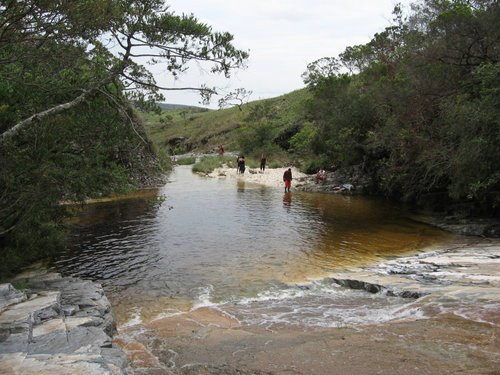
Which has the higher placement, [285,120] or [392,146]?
[285,120]

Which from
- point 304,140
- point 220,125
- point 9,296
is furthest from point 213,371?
point 220,125

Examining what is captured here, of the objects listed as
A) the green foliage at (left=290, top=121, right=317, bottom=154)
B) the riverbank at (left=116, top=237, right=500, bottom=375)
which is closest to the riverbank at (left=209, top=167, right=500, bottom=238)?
the green foliage at (left=290, top=121, right=317, bottom=154)

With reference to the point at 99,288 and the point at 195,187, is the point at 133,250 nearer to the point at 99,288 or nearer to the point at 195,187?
the point at 99,288

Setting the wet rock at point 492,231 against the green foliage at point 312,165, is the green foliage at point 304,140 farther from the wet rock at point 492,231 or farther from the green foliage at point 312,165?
the wet rock at point 492,231

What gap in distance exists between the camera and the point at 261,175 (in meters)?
38.2

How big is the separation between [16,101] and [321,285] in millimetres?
9072

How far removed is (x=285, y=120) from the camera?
60781mm

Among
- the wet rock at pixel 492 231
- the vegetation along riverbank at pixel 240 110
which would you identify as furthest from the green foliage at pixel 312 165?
the wet rock at pixel 492 231

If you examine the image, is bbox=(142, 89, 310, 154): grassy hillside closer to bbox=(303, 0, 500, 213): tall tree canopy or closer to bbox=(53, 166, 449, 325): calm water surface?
bbox=(303, 0, 500, 213): tall tree canopy

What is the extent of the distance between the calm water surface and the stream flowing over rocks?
46.7 inches

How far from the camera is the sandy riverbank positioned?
1389 inches

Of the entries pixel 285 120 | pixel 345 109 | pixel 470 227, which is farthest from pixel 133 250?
pixel 285 120

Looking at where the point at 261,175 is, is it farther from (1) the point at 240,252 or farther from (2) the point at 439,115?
(1) the point at 240,252

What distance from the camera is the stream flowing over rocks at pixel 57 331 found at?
19.9 ft
